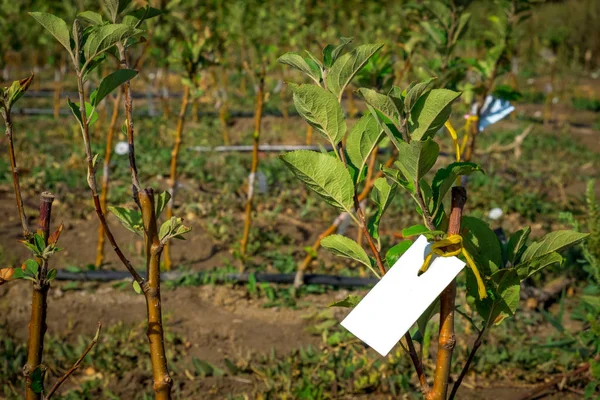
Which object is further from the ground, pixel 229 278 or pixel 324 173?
pixel 324 173

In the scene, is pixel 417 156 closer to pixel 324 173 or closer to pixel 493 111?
pixel 324 173

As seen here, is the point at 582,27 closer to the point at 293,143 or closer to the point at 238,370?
the point at 293,143

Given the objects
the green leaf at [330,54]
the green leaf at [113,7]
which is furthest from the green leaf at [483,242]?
the green leaf at [113,7]

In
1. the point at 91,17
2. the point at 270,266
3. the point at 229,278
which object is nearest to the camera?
the point at 91,17

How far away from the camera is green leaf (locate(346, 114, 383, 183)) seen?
107cm

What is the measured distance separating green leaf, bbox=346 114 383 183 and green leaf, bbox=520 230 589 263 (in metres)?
0.32

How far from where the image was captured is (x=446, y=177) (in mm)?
1001

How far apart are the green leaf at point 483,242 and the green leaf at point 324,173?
0.70 feet

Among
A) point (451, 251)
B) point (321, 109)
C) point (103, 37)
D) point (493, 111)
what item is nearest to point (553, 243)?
point (451, 251)

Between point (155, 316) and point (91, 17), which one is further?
point (91, 17)

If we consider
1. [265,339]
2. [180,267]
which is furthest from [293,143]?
[265,339]

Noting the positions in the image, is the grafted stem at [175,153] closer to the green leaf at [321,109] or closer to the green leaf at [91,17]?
the green leaf at [91,17]

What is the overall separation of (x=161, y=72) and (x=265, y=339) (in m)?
8.20

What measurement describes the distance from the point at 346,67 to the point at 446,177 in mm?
249
